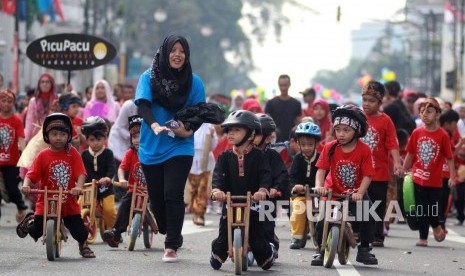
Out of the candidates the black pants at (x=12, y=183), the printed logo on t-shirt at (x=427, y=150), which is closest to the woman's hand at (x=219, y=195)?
the printed logo on t-shirt at (x=427, y=150)

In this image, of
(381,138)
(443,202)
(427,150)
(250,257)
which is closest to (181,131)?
(250,257)

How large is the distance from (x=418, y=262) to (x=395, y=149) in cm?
159

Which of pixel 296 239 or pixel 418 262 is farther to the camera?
pixel 296 239

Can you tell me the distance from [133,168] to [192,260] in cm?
187

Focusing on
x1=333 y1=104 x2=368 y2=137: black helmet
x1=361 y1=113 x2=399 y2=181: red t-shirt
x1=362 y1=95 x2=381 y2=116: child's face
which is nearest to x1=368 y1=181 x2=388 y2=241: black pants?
x1=361 y1=113 x2=399 y2=181: red t-shirt

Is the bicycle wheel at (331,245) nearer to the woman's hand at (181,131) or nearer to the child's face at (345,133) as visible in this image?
the child's face at (345,133)

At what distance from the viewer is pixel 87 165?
1569 cm

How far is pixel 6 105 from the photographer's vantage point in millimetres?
17641

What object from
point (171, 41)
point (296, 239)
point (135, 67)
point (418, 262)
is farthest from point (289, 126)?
point (135, 67)

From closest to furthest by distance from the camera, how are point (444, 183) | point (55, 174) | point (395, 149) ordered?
point (55, 174) < point (395, 149) < point (444, 183)

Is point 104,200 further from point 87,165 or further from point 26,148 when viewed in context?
point 26,148

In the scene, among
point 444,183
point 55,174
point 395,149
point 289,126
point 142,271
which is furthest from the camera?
point 289,126

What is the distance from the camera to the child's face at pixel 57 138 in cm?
1328

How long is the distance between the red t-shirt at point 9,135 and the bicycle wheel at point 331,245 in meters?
6.02
